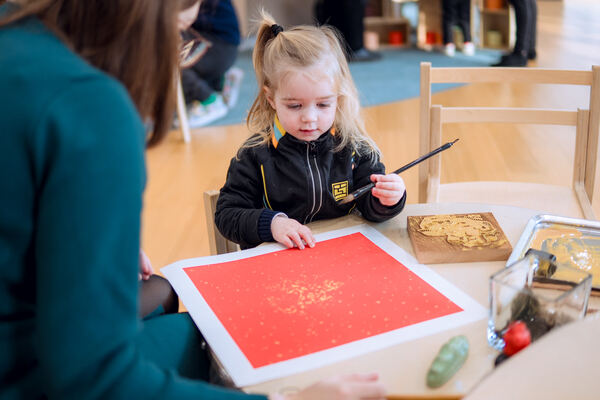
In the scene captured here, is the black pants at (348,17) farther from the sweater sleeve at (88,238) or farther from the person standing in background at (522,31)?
the sweater sleeve at (88,238)

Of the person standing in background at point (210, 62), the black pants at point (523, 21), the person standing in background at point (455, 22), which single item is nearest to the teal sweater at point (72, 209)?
the person standing in background at point (210, 62)

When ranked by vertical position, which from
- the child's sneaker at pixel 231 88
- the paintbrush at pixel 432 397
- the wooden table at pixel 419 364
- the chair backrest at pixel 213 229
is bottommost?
the child's sneaker at pixel 231 88

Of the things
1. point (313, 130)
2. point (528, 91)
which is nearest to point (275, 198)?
point (313, 130)

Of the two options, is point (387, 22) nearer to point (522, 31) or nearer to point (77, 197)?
point (522, 31)

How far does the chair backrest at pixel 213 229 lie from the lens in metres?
1.28

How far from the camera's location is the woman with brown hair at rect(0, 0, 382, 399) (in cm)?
54

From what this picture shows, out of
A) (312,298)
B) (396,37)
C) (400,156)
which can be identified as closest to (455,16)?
(396,37)

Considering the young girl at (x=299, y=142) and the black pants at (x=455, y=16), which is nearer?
the young girl at (x=299, y=142)

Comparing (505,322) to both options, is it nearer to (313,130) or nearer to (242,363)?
(242,363)

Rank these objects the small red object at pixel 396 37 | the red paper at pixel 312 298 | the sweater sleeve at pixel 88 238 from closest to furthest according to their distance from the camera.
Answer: the sweater sleeve at pixel 88 238, the red paper at pixel 312 298, the small red object at pixel 396 37

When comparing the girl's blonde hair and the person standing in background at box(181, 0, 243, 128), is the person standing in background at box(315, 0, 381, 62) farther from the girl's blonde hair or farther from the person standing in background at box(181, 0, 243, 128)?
the girl's blonde hair

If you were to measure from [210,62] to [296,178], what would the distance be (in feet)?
8.36

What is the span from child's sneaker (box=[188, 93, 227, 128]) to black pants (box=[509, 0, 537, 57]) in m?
2.24

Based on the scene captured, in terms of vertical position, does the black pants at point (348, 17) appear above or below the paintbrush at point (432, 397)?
below
